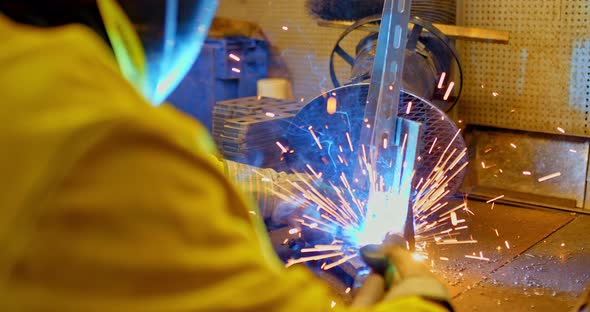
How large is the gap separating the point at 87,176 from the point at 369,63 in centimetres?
198

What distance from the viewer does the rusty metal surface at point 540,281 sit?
1.78 m

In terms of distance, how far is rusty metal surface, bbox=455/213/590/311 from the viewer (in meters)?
1.78

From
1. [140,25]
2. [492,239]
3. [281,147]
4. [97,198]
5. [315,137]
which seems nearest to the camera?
[97,198]

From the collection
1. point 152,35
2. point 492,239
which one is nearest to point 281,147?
point 492,239

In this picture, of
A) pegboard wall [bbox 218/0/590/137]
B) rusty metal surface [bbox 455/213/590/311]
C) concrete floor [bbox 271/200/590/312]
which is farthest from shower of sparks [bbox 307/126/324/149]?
pegboard wall [bbox 218/0/590/137]

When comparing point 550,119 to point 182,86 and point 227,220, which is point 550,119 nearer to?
point 182,86

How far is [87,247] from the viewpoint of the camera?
644 mm

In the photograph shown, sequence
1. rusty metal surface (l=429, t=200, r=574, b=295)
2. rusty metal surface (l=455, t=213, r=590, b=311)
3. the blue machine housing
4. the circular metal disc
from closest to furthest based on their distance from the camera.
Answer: rusty metal surface (l=455, t=213, r=590, b=311) → rusty metal surface (l=429, t=200, r=574, b=295) → the circular metal disc → the blue machine housing

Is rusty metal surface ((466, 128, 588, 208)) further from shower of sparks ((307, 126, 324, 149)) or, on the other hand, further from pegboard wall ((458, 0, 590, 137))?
shower of sparks ((307, 126, 324, 149))

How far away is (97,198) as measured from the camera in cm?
64

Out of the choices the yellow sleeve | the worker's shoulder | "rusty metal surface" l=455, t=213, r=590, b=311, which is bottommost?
"rusty metal surface" l=455, t=213, r=590, b=311

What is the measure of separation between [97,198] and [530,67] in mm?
2466

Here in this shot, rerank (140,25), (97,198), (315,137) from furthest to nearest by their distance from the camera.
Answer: (315,137)
(140,25)
(97,198)

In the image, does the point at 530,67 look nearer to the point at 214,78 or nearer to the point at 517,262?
the point at 517,262
